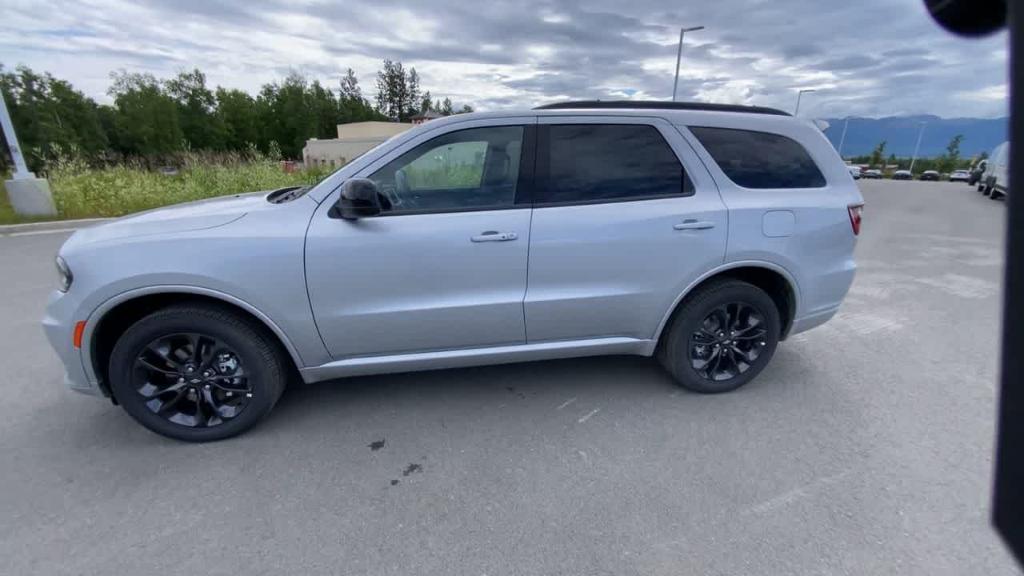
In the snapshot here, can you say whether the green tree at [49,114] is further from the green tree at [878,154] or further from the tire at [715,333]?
the green tree at [878,154]

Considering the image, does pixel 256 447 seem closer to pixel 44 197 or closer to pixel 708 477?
pixel 708 477

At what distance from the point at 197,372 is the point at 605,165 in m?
2.72

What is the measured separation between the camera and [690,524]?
2.16 m

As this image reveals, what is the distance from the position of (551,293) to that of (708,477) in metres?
1.31

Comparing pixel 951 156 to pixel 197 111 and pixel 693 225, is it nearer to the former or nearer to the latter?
pixel 693 225

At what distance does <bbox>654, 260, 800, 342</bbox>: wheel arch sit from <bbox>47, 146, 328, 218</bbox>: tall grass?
28.5 feet

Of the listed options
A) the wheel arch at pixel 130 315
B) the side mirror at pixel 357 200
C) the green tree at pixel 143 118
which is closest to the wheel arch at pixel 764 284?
the side mirror at pixel 357 200

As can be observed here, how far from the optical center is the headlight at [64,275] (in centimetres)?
250

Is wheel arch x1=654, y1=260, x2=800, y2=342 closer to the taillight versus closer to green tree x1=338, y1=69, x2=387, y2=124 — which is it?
the taillight

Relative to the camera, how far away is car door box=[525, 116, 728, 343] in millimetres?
2826

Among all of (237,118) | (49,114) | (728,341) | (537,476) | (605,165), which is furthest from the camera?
(237,118)

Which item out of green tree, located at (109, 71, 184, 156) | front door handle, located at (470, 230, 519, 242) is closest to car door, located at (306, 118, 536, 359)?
front door handle, located at (470, 230, 519, 242)

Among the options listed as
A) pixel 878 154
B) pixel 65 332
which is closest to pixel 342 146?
pixel 65 332

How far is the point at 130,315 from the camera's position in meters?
2.72
